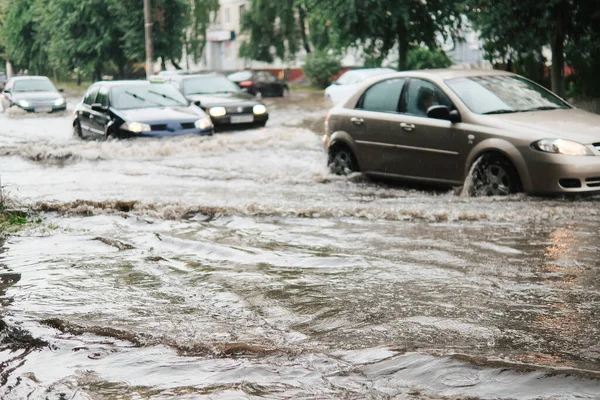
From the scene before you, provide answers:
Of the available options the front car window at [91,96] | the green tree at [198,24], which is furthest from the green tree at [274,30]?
the front car window at [91,96]

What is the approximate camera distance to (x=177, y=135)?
18.6 meters

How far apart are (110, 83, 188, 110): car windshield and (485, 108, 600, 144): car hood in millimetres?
9955

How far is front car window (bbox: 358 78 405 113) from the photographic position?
39.5 feet

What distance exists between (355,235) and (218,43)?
6593cm

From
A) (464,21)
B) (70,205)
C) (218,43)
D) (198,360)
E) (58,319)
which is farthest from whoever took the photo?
(218,43)

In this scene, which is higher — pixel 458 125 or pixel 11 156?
pixel 458 125

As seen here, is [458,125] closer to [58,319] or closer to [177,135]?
[58,319]

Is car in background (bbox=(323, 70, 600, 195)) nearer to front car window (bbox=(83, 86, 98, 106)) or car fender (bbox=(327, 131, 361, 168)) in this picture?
car fender (bbox=(327, 131, 361, 168))

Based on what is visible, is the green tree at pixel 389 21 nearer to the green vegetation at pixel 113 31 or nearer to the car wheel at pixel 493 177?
the car wheel at pixel 493 177

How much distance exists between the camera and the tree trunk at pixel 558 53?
17969mm

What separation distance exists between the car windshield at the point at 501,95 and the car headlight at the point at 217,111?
11.0m

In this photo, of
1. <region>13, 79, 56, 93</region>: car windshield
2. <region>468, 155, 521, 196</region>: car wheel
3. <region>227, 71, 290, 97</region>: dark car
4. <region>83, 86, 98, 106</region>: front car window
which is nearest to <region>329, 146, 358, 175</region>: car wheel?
<region>468, 155, 521, 196</region>: car wheel

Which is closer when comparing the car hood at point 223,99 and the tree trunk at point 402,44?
the car hood at point 223,99

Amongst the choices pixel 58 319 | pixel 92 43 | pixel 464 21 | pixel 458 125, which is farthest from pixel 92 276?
pixel 92 43
